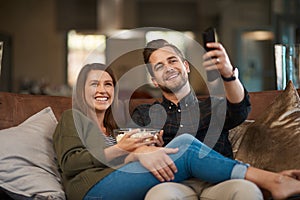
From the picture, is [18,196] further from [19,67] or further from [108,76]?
[19,67]

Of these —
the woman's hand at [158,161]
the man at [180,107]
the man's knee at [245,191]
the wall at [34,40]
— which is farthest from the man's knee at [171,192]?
the wall at [34,40]

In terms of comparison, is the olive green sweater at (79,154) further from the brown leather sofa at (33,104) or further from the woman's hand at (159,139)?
the brown leather sofa at (33,104)

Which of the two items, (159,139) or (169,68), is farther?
(169,68)

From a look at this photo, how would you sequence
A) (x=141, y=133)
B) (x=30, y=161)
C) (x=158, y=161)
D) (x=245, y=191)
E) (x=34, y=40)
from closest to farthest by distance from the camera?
(x=245, y=191) < (x=158, y=161) < (x=141, y=133) < (x=30, y=161) < (x=34, y=40)

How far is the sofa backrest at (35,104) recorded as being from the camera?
2.49 metres

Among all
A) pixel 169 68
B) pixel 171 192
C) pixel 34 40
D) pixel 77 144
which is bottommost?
pixel 171 192

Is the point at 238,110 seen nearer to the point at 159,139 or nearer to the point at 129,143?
the point at 159,139

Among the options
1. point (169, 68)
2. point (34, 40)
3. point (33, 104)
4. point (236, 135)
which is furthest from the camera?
point (34, 40)

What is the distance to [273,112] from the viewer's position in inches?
93.4

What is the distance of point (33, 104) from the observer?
2.55 m

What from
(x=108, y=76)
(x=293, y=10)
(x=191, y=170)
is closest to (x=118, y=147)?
(x=191, y=170)

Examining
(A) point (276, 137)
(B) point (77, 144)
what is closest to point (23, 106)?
(B) point (77, 144)

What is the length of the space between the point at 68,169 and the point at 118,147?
8.9 inches

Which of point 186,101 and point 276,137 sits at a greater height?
point 186,101
